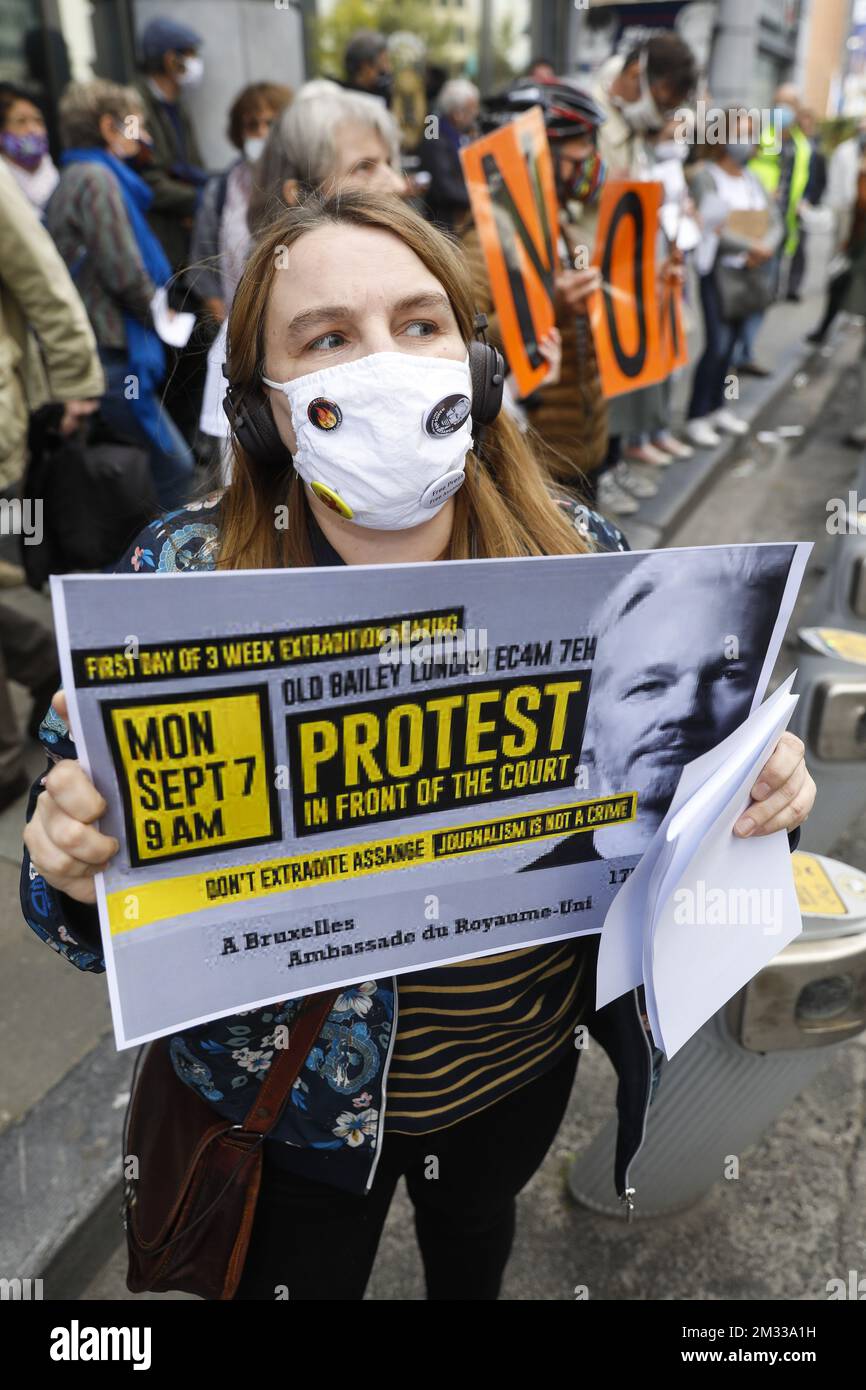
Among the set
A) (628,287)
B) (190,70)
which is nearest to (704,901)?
(628,287)

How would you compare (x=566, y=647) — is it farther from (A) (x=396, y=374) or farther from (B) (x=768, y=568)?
(A) (x=396, y=374)

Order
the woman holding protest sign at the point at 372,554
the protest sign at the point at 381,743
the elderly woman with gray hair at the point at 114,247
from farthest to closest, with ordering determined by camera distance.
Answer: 1. the elderly woman with gray hair at the point at 114,247
2. the woman holding protest sign at the point at 372,554
3. the protest sign at the point at 381,743

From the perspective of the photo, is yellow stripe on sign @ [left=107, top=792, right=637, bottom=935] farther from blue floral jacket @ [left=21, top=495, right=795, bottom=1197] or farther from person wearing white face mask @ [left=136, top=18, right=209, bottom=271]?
person wearing white face mask @ [left=136, top=18, right=209, bottom=271]

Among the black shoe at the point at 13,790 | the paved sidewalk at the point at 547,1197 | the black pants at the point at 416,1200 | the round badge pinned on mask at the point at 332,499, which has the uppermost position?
the round badge pinned on mask at the point at 332,499

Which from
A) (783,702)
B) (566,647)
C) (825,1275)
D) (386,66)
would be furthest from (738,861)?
(386,66)

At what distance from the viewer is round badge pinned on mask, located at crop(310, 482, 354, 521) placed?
3.65 ft

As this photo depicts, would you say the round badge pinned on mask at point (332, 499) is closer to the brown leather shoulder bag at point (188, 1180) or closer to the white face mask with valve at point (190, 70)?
the brown leather shoulder bag at point (188, 1180)

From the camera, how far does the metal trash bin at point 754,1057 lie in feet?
4.81

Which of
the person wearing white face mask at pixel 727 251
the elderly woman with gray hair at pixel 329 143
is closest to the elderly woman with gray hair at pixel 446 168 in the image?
the person wearing white face mask at pixel 727 251

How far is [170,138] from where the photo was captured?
18.5 ft

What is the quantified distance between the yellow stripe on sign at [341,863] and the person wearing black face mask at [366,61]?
15.5ft

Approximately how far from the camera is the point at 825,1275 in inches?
77.8

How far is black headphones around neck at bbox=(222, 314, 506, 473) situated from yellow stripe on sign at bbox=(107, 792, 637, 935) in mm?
507
